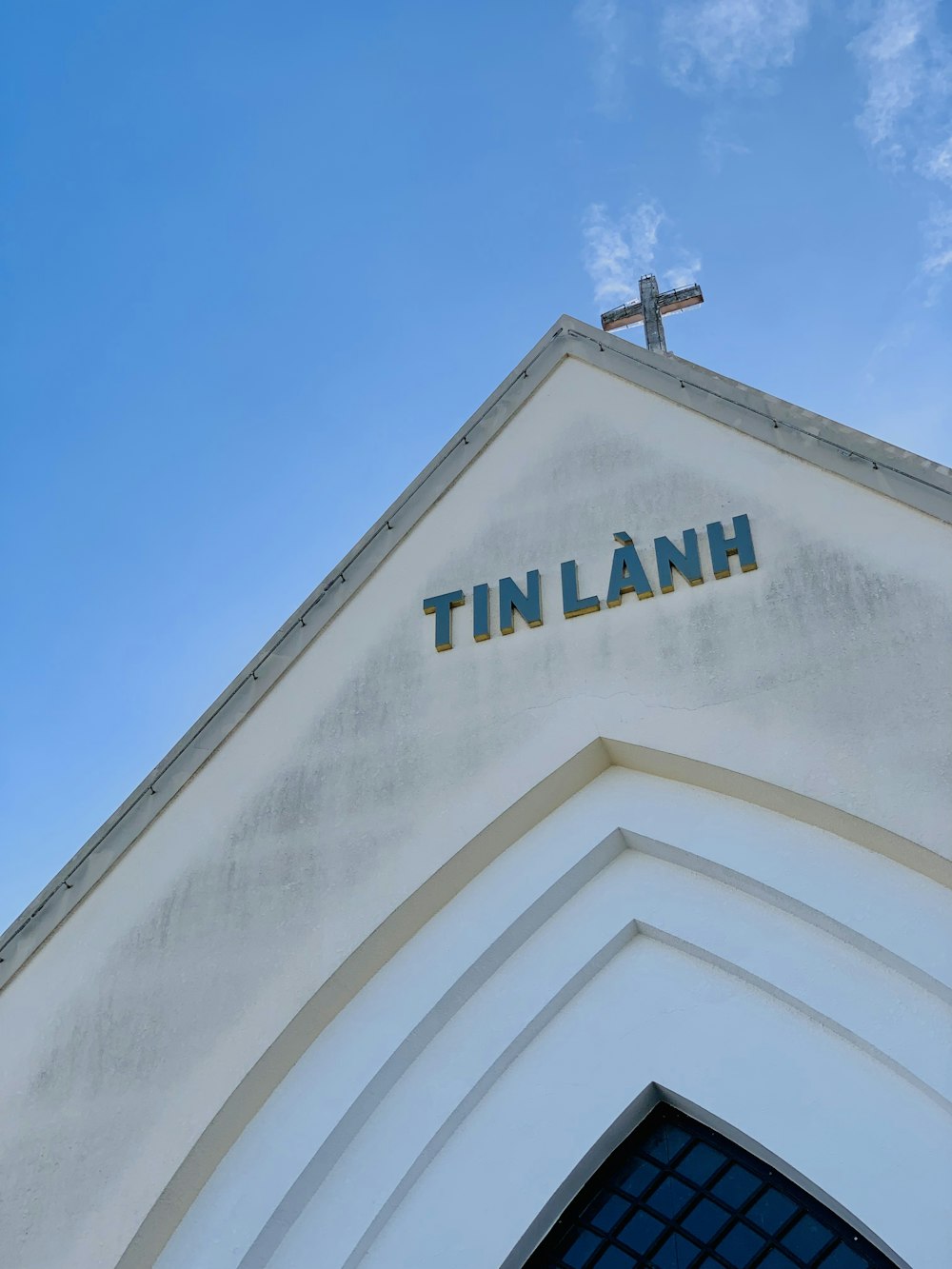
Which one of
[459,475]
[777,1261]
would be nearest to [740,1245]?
[777,1261]

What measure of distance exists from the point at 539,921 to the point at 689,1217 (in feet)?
5.64

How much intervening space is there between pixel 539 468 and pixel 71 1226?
5560mm

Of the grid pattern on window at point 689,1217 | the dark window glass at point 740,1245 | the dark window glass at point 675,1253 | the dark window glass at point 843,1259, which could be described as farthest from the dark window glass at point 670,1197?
the dark window glass at point 843,1259

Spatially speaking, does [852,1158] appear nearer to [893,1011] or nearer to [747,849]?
[893,1011]

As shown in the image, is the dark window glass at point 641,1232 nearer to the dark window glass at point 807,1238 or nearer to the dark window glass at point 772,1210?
the dark window glass at point 772,1210

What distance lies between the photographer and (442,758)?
7.14 metres

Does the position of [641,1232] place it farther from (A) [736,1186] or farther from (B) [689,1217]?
(A) [736,1186]

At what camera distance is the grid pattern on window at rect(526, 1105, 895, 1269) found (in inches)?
221

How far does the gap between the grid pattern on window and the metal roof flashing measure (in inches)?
143

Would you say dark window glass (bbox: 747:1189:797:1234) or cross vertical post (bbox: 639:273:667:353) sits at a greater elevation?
cross vertical post (bbox: 639:273:667:353)

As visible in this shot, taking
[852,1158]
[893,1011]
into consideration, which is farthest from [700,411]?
[852,1158]

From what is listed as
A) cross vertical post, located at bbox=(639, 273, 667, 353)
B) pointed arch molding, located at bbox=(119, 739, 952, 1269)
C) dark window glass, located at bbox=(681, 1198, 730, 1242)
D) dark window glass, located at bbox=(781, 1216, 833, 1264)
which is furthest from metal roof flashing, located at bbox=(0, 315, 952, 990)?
dark window glass, located at bbox=(681, 1198, 730, 1242)

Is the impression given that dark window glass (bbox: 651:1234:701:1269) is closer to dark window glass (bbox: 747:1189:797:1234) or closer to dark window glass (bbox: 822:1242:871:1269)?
dark window glass (bbox: 747:1189:797:1234)

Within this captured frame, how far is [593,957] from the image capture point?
6.53 metres
